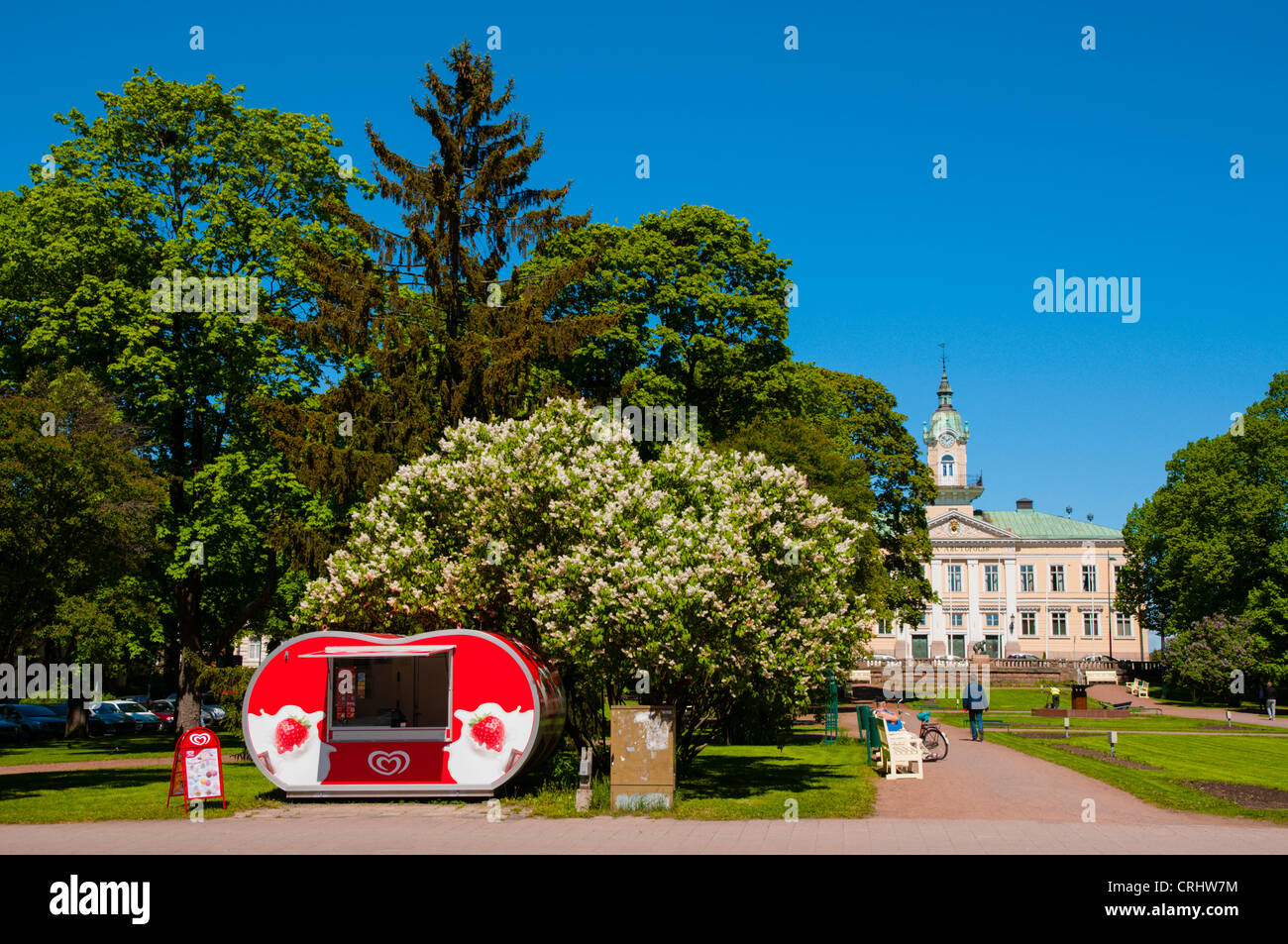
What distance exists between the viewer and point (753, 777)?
77.9 ft

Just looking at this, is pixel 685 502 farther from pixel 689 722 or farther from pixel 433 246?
pixel 433 246

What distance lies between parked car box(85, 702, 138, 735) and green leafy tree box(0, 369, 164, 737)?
2412 cm

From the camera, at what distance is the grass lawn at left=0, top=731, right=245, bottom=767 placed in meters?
34.0

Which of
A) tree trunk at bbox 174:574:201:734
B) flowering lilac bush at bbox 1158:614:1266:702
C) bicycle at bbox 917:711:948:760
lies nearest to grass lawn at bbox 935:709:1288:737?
flowering lilac bush at bbox 1158:614:1266:702

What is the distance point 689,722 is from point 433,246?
50.4 feet

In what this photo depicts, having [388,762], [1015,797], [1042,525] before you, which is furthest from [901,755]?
[1042,525]

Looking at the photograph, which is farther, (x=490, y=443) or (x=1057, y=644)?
(x=1057, y=644)

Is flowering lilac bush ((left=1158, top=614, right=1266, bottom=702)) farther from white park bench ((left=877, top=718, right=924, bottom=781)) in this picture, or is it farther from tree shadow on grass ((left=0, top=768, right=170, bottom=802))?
tree shadow on grass ((left=0, top=768, right=170, bottom=802))

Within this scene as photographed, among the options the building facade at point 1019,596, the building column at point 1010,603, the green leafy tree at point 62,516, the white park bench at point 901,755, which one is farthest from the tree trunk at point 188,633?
the building column at point 1010,603

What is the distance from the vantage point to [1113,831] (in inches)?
619

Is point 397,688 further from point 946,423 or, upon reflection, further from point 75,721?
point 946,423

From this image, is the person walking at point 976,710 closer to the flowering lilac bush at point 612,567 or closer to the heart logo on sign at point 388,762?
the flowering lilac bush at point 612,567

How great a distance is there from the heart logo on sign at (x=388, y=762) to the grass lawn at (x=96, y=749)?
12707mm
